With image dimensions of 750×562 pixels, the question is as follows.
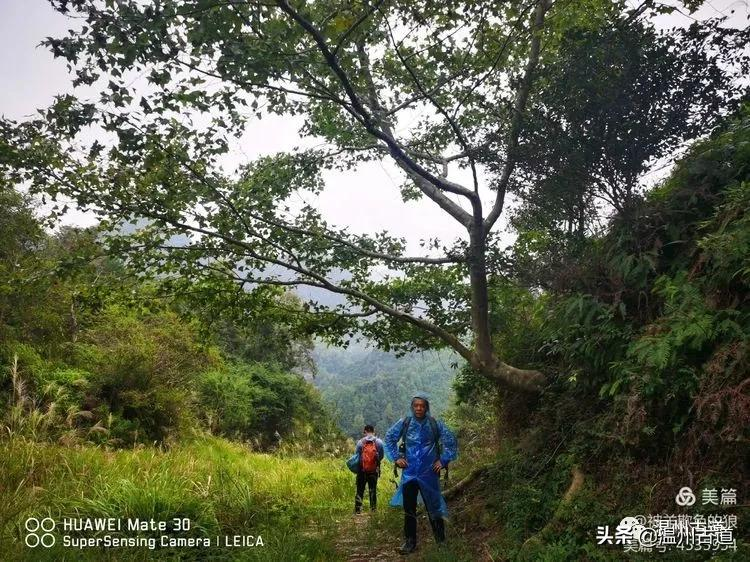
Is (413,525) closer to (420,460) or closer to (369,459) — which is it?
(420,460)

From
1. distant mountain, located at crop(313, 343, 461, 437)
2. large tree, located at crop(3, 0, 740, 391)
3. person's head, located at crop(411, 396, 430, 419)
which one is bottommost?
distant mountain, located at crop(313, 343, 461, 437)

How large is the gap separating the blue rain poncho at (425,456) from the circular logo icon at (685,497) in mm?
2361

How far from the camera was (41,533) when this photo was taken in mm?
4379

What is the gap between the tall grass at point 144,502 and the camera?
179 inches

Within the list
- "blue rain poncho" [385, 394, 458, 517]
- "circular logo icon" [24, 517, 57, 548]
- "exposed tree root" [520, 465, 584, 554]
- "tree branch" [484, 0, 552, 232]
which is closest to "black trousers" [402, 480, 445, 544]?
"blue rain poncho" [385, 394, 458, 517]

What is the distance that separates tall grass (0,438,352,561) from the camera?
14.9ft

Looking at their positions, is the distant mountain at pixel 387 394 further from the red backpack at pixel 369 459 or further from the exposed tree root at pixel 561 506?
the exposed tree root at pixel 561 506

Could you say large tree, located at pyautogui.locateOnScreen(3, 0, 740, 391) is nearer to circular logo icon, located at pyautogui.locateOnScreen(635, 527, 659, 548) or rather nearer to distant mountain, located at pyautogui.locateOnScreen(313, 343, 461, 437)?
circular logo icon, located at pyautogui.locateOnScreen(635, 527, 659, 548)

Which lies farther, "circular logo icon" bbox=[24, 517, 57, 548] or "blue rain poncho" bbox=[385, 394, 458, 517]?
"blue rain poncho" bbox=[385, 394, 458, 517]

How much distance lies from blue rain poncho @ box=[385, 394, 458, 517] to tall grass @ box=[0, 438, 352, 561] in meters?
1.21

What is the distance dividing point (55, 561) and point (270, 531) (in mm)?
2333

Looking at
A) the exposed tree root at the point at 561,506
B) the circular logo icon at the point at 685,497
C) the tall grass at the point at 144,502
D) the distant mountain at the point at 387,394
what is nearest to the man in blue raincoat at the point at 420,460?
the tall grass at the point at 144,502

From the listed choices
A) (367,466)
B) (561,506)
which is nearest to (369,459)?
(367,466)

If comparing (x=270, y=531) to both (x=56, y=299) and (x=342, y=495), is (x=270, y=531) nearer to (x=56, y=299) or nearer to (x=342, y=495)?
(x=342, y=495)
